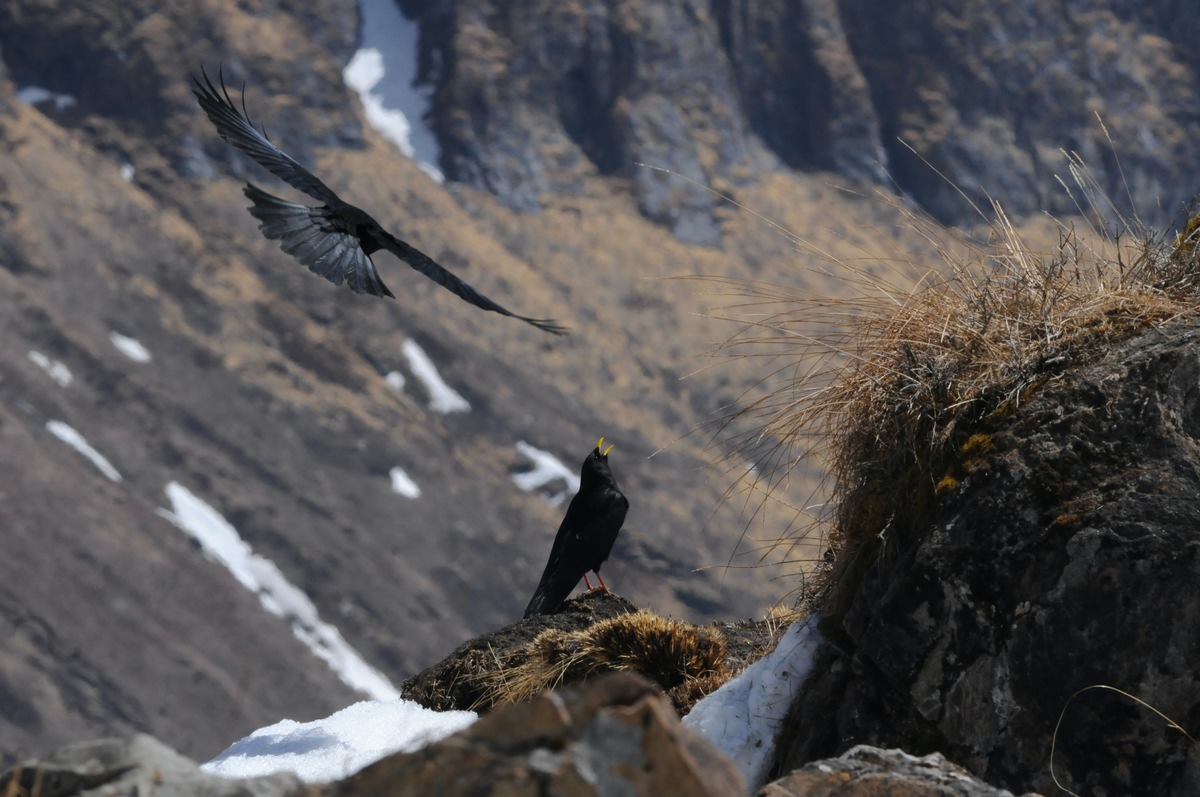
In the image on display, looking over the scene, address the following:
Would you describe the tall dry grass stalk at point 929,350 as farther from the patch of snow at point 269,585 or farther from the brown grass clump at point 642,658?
the patch of snow at point 269,585

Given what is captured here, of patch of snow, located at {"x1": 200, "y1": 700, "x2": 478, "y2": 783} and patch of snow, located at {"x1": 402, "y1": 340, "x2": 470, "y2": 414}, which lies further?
patch of snow, located at {"x1": 402, "y1": 340, "x2": 470, "y2": 414}

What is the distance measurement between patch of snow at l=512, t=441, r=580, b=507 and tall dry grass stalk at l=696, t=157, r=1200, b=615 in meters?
124

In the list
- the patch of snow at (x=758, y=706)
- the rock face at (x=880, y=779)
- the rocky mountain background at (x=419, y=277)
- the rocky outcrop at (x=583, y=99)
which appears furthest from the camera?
the rocky outcrop at (x=583, y=99)

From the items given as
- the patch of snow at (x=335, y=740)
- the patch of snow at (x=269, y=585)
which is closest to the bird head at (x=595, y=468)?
the patch of snow at (x=335, y=740)

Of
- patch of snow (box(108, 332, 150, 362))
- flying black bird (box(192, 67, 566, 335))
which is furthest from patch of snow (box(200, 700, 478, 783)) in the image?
patch of snow (box(108, 332, 150, 362))

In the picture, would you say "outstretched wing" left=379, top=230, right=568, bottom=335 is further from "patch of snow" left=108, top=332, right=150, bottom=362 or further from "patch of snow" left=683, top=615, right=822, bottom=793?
"patch of snow" left=108, top=332, right=150, bottom=362

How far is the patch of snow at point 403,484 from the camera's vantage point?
12531cm

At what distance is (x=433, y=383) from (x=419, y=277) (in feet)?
44.2

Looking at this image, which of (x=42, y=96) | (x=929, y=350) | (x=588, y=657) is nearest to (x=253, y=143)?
(x=588, y=657)

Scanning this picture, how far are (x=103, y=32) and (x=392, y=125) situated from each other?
3376 centimetres

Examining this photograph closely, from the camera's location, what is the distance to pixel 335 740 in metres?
6.26

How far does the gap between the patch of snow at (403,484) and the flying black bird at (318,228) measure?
11830 centimetres

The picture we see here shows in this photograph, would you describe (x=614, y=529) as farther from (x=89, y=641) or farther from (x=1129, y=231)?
(x=89, y=641)

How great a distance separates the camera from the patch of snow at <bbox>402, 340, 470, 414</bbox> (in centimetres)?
13438
